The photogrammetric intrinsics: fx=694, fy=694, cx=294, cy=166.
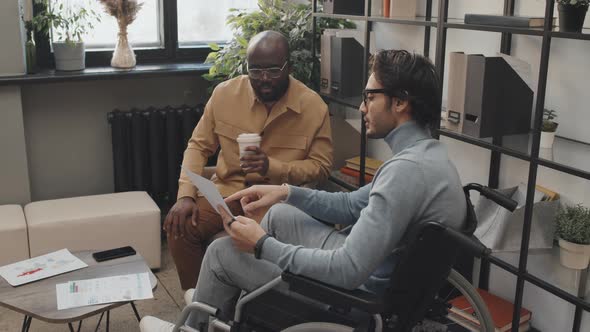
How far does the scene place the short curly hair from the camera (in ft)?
5.93

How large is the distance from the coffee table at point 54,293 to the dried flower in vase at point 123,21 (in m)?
1.45

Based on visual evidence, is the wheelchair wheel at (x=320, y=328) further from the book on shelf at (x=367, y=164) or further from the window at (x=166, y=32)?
the window at (x=166, y=32)

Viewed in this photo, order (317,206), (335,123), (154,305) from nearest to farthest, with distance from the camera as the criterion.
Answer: (317,206) → (154,305) → (335,123)

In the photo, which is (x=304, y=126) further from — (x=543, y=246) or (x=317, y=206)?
(x=543, y=246)

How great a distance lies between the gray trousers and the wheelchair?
110mm

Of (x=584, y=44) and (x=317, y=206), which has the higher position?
(x=584, y=44)

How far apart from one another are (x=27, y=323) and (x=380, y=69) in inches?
60.0

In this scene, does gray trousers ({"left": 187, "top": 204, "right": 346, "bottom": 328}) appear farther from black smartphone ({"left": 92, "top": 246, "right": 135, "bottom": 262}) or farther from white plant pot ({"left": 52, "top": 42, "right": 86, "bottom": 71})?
white plant pot ({"left": 52, "top": 42, "right": 86, "bottom": 71})

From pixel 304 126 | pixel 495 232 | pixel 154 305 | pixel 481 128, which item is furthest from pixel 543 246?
pixel 154 305

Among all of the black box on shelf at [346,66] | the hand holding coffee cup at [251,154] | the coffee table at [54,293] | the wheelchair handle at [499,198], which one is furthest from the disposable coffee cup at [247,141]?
the wheelchair handle at [499,198]

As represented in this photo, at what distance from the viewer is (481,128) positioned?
7.94ft

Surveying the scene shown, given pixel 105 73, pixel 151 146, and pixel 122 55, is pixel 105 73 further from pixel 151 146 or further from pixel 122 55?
pixel 151 146

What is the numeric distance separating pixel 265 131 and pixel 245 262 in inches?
41.2

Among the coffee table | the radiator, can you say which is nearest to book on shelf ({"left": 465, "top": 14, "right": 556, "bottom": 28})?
the coffee table
